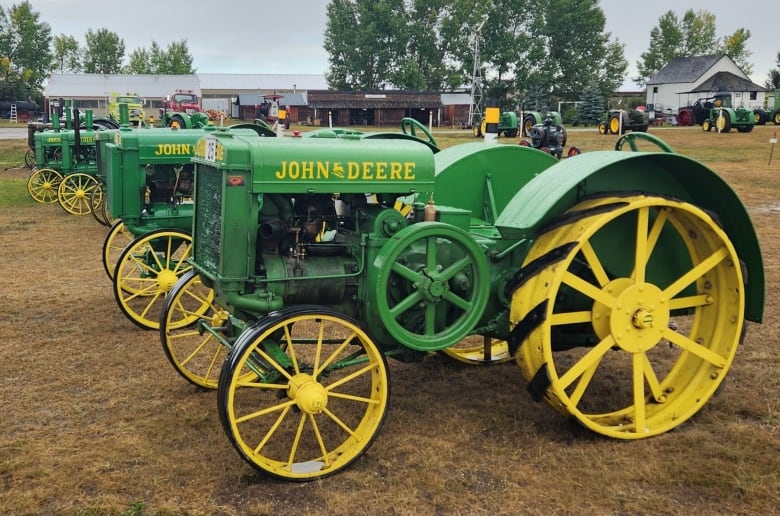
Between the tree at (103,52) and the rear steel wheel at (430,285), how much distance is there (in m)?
75.8

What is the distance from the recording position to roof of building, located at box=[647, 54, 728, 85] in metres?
53.6

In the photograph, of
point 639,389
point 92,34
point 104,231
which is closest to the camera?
point 639,389

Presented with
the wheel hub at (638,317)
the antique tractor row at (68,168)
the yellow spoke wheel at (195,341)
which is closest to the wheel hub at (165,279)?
the yellow spoke wheel at (195,341)

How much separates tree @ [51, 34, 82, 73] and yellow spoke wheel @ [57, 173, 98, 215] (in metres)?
68.0

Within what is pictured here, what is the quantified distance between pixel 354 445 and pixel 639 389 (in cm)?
148

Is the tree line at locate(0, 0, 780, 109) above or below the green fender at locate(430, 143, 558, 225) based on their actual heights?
above

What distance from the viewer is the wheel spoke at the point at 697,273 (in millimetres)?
Result: 3762

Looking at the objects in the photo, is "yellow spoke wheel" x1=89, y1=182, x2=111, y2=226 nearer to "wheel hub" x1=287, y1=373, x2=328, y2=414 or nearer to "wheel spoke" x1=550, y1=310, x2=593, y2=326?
"wheel hub" x1=287, y1=373, x2=328, y2=414

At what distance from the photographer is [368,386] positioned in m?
4.57

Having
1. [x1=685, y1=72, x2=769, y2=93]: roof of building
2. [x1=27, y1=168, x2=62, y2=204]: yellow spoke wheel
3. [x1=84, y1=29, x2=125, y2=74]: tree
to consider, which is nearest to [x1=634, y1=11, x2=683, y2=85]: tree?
[x1=685, y1=72, x2=769, y2=93]: roof of building

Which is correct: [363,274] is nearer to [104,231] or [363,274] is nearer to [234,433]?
[234,433]

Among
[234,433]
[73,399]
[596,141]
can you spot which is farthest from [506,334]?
[596,141]

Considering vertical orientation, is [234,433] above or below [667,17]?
below

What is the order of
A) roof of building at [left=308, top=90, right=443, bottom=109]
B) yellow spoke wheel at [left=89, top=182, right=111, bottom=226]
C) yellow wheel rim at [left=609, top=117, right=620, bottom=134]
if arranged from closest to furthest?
yellow spoke wheel at [left=89, top=182, right=111, bottom=226] → yellow wheel rim at [left=609, top=117, right=620, bottom=134] → roof of building at [left=308, top=90, right=443, bottom=109]
